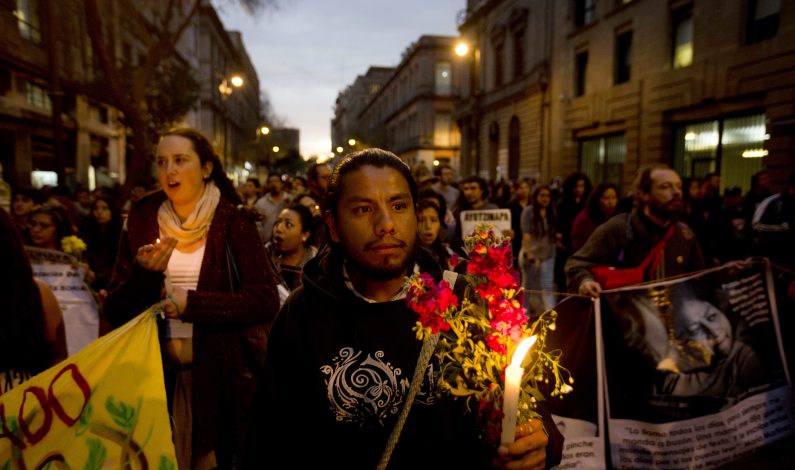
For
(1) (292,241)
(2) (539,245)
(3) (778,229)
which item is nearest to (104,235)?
(1) (292,241)

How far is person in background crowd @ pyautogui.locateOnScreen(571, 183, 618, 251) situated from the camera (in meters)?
6.82

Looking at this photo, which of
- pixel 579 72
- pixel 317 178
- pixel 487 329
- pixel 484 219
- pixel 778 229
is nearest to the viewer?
pixel 487 329

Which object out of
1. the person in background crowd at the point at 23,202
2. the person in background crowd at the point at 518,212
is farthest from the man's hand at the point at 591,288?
the person in background crowd at the point at 23,202

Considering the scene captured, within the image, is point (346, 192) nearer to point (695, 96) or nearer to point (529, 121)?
point (695, 96)

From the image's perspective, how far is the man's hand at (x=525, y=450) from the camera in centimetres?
128

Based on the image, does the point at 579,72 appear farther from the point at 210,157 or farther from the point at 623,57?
the point at 210,157

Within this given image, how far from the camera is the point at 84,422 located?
2.02 meters

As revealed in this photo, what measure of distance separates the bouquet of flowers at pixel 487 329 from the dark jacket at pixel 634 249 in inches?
113

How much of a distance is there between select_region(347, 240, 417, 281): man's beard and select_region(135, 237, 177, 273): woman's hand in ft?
3.84

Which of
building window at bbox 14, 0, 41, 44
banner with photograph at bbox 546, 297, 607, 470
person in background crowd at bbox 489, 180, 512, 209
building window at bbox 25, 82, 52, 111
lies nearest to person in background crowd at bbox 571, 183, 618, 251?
banner with photograph at bbox 546, 297, 607, 470

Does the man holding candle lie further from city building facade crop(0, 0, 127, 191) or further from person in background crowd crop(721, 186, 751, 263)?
city building facade crop(0, 0, 127, 191)

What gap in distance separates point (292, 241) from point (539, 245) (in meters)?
4.74

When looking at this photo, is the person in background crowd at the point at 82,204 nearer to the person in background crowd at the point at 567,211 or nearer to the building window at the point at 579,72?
the person in background crowd at the point at 567,211

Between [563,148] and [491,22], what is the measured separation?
46.3 ft
